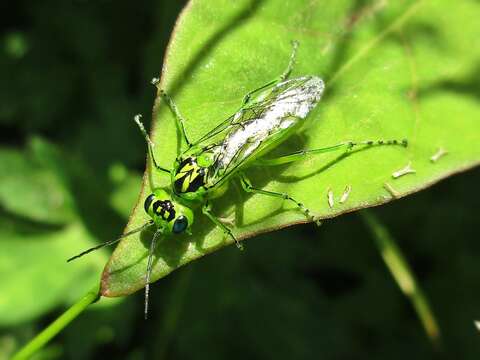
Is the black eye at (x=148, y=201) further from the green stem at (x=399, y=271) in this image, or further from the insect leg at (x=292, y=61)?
the green stem at (x=399, y=271)

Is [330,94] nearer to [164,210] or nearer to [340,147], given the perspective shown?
[340,147]

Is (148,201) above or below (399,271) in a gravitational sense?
above

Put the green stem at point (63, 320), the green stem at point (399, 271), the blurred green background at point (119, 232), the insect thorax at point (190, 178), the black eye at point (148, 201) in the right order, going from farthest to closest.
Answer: the blurred green background at point (119, 232), the green stem at point (399, 271), the insect thorax at point (190, 178), the black eye at point (148, 201), the green stem at point (63, 320)

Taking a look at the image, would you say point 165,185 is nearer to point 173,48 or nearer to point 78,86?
point 173,48

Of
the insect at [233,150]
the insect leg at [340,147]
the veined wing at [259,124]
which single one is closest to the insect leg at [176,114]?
the insect at [233,150]

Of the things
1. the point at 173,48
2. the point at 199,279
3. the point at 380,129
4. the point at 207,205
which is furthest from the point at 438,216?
the point at 173,48

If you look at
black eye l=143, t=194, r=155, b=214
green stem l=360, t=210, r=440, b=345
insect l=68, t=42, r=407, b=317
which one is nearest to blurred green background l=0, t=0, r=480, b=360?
green stem l=360, t=210, r=440, b=345

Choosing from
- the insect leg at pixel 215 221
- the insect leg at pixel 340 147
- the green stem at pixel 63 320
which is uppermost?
the green stem at pixel 63 320

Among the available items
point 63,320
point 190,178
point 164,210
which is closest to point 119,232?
point 190,178
